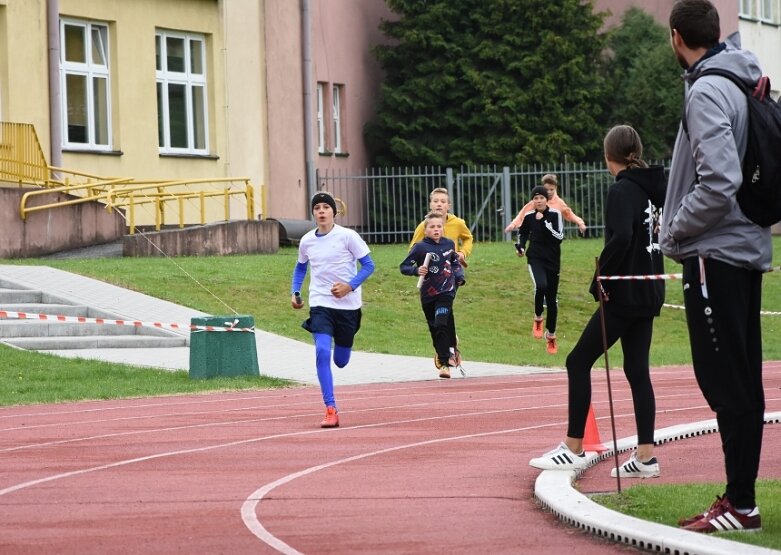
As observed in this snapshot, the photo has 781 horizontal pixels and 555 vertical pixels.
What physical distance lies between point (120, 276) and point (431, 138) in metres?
21.2

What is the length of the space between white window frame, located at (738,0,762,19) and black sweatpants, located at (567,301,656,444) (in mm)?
43047

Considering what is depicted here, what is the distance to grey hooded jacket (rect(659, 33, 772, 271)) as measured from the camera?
686 centimetres

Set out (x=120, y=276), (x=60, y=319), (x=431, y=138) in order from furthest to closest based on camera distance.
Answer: (x=431, y=138), (x=120, y=276), (x=60, y=319)

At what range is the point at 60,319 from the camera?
2092cm

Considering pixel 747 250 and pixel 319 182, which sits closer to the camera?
pixel 747 250

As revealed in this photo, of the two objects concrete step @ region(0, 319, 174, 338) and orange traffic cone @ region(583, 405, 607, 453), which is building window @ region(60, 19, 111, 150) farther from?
orange traffic cone @ region(583, 405, 607, 453)

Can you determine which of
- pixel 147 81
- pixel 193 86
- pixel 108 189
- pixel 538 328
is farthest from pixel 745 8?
pixel 538 328

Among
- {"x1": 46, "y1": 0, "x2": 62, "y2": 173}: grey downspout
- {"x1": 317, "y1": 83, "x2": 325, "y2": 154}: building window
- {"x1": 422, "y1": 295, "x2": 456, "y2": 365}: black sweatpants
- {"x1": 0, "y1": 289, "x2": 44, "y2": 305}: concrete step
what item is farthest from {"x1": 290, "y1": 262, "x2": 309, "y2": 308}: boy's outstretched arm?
{"x1": 317, "y1": 83, "x2": 325, "y2": 154}: building window

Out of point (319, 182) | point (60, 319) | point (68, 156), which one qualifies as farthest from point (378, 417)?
point (319, 182)

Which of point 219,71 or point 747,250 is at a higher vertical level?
point 219,71

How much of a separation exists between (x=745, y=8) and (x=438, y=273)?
118 ft

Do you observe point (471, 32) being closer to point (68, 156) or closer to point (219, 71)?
point (219, 71)

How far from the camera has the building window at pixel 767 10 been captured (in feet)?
173

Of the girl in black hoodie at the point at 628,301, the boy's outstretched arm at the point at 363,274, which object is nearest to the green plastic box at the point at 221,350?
the boy's outstretched arm at the point at 363,274
